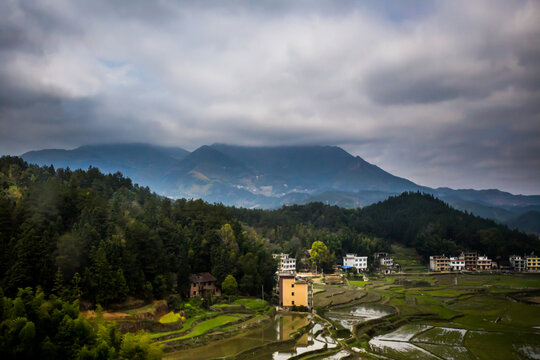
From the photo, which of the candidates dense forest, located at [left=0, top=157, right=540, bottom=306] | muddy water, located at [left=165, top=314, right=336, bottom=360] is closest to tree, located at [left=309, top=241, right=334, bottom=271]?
dense forest, located at [left=0, top=157, right=540, bottom=306]

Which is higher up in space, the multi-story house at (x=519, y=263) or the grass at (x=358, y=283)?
the multi-story house at (x=519, y=263)

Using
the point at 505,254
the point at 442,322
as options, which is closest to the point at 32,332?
the point at 442,322

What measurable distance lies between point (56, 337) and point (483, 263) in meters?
84.1

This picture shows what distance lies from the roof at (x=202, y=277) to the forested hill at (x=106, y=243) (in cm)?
93

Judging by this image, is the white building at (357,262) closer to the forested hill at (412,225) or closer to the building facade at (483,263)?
the forested hill at (412,225)

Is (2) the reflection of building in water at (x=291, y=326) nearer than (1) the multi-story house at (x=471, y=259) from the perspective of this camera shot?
Yes

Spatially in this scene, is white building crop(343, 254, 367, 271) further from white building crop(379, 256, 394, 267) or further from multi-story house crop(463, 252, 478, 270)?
multi-story house crop(463, 252, 478, 270)

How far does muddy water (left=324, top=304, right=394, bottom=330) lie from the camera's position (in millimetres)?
37312

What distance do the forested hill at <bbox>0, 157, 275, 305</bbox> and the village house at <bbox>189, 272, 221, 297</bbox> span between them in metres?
1.11

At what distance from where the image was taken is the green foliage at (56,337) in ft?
54.1

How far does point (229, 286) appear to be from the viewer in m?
41.8

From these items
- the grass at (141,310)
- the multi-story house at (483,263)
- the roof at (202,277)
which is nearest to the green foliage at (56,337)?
the grass at (141,310)

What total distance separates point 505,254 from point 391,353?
67.5 meters

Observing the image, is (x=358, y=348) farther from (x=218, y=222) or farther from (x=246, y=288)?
(x=218, y=222)
